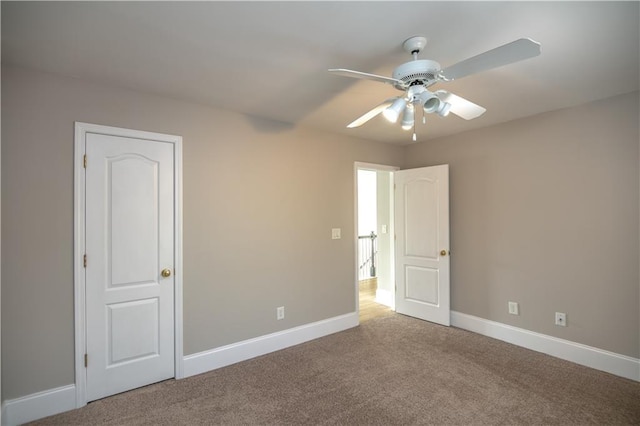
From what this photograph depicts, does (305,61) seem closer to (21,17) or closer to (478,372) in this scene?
(21,17)

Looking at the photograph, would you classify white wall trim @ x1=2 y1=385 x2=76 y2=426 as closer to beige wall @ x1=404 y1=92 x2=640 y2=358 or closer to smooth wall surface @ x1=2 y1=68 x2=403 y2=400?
smooth wall surface @ x1=2 y1=68 x2=403 y2=400

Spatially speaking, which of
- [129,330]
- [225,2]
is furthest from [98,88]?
[129,330]

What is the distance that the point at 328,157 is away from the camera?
3998mm

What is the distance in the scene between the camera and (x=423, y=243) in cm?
436

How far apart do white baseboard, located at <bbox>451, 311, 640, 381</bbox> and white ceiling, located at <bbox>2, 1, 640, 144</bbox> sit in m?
2.33

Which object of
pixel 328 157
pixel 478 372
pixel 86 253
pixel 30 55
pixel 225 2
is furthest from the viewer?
pixel 328 157

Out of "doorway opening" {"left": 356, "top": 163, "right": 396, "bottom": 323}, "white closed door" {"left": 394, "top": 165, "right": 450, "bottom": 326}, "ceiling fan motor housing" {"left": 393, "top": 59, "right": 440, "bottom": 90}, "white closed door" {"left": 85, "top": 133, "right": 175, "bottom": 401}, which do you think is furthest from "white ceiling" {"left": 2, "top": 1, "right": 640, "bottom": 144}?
"doorway opening" {"left": 356, "top": 163, "right": 396, "bottom": 323}

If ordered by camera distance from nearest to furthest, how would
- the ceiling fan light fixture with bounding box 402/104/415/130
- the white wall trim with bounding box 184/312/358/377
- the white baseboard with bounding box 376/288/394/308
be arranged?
the ceiling fan light fixture with bounding box 402/104/415/130
the white wall trim with bounding box 184/312/358/377
the white baseboard with bounding box 376/288/394/308

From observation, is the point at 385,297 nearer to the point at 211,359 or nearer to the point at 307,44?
the point at 211,359

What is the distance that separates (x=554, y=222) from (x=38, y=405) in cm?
463

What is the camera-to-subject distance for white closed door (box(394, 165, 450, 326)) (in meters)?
4.15

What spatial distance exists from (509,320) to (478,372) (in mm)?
1029

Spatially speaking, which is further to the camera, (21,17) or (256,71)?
(256,71)

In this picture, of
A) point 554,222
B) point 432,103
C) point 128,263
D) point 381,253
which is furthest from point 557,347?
point 128,263
